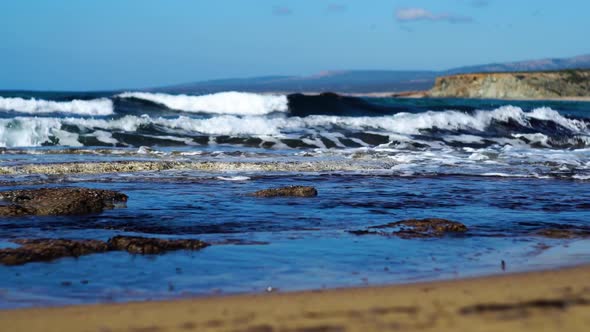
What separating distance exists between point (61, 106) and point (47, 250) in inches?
962

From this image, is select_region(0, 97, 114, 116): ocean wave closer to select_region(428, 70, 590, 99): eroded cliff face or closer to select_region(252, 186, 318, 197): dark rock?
select_region(252, 186, 318, 197): dark rock

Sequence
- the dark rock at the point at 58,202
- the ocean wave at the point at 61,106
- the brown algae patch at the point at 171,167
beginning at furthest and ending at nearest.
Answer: the ocean wave at the point at 61,106 < the brown algae patch at the point at 171,167 < the dark rock at the point at 58,202

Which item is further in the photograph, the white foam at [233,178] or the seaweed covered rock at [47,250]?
the white foam at [233,178]

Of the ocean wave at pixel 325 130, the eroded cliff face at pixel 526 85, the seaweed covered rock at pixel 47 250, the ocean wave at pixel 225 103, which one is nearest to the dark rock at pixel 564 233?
the seaweed covered rock at pixel 47 250

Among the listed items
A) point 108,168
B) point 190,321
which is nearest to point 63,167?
point 108,168

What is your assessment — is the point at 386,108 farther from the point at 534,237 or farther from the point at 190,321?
the point at 190,321

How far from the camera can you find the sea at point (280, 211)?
4910mm

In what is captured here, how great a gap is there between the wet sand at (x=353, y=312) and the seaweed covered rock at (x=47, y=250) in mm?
1271

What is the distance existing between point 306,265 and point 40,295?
172 centimetres

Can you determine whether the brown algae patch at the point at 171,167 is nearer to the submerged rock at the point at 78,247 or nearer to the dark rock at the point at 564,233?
the submerged rock at the point at 78,247

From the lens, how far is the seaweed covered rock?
5.22 metres

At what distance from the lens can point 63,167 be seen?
1162 centimetres

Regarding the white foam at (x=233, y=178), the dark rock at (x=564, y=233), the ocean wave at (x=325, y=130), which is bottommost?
the ocean wave at (x=325, y=130)

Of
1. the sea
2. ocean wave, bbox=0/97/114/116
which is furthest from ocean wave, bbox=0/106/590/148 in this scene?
ocean wave, bbox=0/97/114/116
